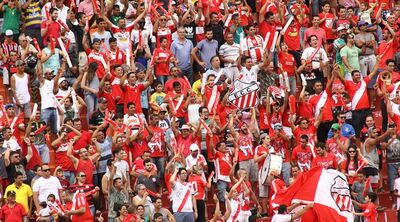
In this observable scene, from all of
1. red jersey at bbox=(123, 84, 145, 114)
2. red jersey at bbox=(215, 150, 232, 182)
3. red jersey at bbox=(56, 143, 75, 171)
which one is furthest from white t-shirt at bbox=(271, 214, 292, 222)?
red jersey at bbox=(123, 84, 145, 114)

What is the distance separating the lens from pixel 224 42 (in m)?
39.8

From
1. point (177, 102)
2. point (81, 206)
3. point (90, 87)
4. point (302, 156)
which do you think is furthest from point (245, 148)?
point (81, 206)

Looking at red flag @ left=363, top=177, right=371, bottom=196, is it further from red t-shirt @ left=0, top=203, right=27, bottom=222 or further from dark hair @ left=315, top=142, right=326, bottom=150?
red t-shirt @ left=0, top=203, right=27, bottom=222

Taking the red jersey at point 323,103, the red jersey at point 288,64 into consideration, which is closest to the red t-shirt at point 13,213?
the red jersey at point 323,103

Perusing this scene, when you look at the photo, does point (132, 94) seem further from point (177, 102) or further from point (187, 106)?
point (187, 106)

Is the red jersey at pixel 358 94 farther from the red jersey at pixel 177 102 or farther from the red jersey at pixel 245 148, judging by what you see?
the red jersey at pixel 177 102

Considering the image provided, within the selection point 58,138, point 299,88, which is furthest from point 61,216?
point 299,88

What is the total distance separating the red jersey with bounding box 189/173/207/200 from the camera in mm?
35125

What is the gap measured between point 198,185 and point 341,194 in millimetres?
2993

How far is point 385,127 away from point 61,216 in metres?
7.42

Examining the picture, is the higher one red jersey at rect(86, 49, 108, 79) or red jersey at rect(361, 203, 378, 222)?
red jersey at rect(86, 49, 108, 79)

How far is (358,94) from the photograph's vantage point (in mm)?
38188

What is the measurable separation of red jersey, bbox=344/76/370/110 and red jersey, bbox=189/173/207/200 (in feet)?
14.1

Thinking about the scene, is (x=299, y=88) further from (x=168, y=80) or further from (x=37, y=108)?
(x=37, y=108)
